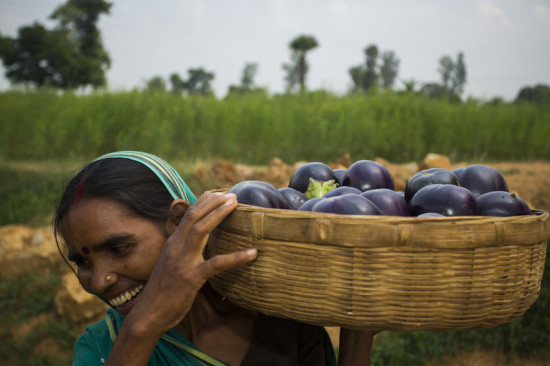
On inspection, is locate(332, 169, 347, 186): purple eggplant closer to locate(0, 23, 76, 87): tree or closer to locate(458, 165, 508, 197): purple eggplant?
locate(458, 165, 508, 197): purple eggplant

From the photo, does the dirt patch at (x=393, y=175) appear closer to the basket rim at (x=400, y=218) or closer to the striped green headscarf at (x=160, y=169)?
the striped green headscarf at (x=160, y=169)

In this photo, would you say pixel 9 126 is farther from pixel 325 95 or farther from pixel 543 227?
pixel 543 227

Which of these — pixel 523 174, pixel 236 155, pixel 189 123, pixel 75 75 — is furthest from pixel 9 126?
pixel 75 75

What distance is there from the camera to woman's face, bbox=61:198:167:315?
1.20m

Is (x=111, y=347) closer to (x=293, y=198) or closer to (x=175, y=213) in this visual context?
(x=175, y=213)

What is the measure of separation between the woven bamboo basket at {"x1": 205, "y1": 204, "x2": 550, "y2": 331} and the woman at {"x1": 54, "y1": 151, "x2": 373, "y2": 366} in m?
0.08

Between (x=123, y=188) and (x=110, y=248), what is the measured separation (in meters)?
0.16

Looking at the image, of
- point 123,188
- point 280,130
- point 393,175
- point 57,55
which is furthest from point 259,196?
point 57,55

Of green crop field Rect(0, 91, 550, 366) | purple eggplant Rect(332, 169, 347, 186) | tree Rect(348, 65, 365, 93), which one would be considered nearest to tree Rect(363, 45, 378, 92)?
tree Rect(348, 65, 365, 93)

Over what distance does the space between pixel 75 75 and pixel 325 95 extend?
24.5 metres

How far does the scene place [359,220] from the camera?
35.7 inches

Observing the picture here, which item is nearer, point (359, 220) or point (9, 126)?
point (359, 220)

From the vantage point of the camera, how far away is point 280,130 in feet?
24.6

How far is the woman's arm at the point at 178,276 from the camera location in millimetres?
1004
